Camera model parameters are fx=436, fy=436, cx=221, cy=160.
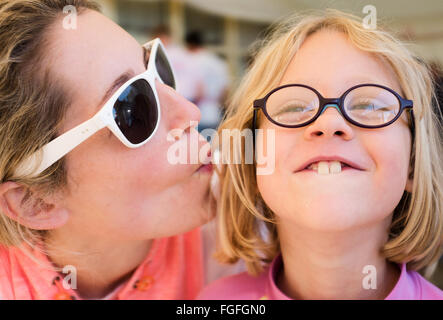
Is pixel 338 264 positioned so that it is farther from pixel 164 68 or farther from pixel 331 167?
pixel 164 68

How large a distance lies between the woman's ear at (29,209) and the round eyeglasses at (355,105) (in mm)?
616

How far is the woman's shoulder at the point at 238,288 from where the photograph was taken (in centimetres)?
127

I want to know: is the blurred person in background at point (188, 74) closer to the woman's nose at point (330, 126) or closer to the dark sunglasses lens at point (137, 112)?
the dark sunglasses lens at point (137, 112)

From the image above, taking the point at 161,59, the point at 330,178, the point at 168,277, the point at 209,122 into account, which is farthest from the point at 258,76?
the point at 209,122

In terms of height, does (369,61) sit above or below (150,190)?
above

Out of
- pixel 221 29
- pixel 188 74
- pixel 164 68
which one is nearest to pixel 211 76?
pixel 188 74

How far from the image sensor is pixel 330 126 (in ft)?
3.11

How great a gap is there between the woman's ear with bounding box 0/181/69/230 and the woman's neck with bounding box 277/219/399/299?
62 cm

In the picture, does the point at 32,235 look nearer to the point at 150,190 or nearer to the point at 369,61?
the point at 150,190

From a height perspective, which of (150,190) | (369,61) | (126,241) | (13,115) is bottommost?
(126,241)

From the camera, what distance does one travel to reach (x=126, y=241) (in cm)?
128

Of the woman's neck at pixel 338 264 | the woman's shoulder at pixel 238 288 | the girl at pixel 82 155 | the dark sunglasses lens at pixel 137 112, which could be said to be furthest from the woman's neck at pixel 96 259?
the woman's neck at pixel 338 264

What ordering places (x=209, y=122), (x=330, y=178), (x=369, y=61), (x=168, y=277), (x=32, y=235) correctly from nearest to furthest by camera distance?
1. (x=330, y=178)
2. (x=369, y=61)
3. (x=32, y=235)
4. (x=168, y=277)
5. (x=209, y=122)
